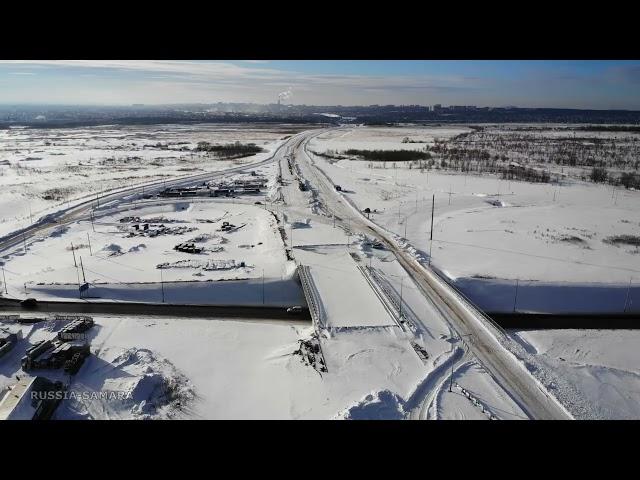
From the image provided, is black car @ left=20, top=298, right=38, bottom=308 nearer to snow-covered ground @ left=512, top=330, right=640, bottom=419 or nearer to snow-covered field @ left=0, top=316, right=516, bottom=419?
snow-covered field @ left=0, top=316, right=516, bottom=419

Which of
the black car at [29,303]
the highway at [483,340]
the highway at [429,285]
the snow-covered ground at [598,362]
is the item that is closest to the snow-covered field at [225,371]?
the highway at [429,285]

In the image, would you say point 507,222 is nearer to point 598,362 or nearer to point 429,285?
point 429,285

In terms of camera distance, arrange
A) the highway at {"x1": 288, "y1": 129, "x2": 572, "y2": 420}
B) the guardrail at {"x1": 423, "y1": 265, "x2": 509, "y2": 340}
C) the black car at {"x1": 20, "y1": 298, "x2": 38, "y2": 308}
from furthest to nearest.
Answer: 1. the black car at {"x1": 20, "y1": 298, "x2": 38, "y2": 308}
2. the guardrail at {"x1": 423, "y1": 265, "x2": 509, "y2": 340}
3. the highway at {"x1": 288, "y1": 129, "x2": 572, "y2": 420}

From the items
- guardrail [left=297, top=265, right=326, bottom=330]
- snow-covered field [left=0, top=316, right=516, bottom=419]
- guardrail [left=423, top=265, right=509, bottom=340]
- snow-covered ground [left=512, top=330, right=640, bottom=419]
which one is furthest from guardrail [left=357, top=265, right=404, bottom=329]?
snow-covered ground [left=512, top=330, right=640, bottom=419]

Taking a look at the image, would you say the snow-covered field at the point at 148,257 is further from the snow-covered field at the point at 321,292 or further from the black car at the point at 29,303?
the black car at the point at 29,303

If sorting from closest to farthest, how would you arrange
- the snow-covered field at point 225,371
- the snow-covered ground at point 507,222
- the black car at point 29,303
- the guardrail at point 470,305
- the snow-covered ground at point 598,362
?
1. the snow-covered field at point 225,371
2. the snow-covered ground at point 598,362
3. the guardrail at point 470,305
4. the black car at point 29,303
5. the snow-covered ground at point 507,222
